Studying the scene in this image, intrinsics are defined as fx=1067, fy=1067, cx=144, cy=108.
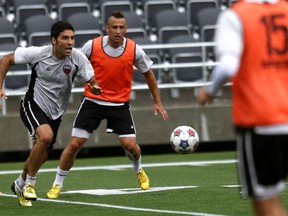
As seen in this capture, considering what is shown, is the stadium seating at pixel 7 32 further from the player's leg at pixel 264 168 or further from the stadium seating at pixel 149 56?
the player's leg at pixel 264 168

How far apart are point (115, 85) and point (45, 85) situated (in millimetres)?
1447

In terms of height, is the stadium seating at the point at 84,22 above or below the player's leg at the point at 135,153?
above

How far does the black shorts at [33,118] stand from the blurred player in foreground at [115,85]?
93 centimetres

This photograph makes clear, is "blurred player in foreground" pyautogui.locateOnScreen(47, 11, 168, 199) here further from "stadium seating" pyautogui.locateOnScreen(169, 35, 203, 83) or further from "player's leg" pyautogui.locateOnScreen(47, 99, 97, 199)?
"stadium seating" pyautogui.locateOnScreen(169, 35, 203, 83)

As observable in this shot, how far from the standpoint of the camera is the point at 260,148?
6582 millimetres

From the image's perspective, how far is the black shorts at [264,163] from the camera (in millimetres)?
6562

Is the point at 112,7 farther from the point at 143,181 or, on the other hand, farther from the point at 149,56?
the point at 143,181

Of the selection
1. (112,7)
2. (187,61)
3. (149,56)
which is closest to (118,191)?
(149,56)

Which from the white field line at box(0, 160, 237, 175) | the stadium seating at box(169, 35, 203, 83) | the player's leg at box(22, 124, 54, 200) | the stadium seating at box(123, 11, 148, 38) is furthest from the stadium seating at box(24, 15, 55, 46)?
the player's leg at box(22, 124, 54, 200)

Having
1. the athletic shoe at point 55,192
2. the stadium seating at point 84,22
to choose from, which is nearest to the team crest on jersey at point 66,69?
the athletic shoe at point 55,192

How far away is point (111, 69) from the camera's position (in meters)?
13.0

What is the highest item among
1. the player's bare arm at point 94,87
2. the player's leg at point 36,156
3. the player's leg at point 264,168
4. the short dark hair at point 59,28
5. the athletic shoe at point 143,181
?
the short dark hair at point 59,28

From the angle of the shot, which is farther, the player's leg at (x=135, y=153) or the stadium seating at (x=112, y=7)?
the stadium seating at (x=112, y=7)

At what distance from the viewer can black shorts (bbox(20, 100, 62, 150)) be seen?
1159 centimetres
